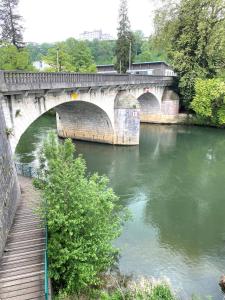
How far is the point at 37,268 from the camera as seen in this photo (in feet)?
27.3

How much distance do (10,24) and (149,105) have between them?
71.6 ft

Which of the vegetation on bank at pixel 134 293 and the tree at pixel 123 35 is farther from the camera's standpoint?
the tree at pixel 123 35

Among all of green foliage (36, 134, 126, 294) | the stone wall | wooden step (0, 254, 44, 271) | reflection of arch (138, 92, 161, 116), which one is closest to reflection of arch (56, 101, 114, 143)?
reflection of arch (138, 92, 161, 116)

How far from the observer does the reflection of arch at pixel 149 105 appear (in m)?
38.6

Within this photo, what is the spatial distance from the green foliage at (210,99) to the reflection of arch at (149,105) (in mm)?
5674

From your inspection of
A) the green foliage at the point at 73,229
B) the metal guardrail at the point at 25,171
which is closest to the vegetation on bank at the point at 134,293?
the green foliage at the point at 73,229

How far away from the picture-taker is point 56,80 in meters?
18.2

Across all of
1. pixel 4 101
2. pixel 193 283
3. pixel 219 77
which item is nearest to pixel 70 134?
pixel 4 101

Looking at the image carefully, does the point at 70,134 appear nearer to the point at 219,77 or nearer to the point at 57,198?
the point at 219,77

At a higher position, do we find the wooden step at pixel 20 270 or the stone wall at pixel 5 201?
the stone wall at pixel 5 201

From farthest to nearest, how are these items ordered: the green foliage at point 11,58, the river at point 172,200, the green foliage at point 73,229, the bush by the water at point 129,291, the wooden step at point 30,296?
the green foliage at point 11,58 < the river at point 172,200 < the bush by the water at point 129,291 < the green foliage at point 73,229 < the wooden step at point 30,296

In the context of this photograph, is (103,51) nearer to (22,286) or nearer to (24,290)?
(22,286)

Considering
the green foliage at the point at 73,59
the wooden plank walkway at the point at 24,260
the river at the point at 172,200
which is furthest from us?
the green foliage at the point at 73,59

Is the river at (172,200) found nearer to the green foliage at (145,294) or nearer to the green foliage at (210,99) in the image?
the green foliage at (145,294)
